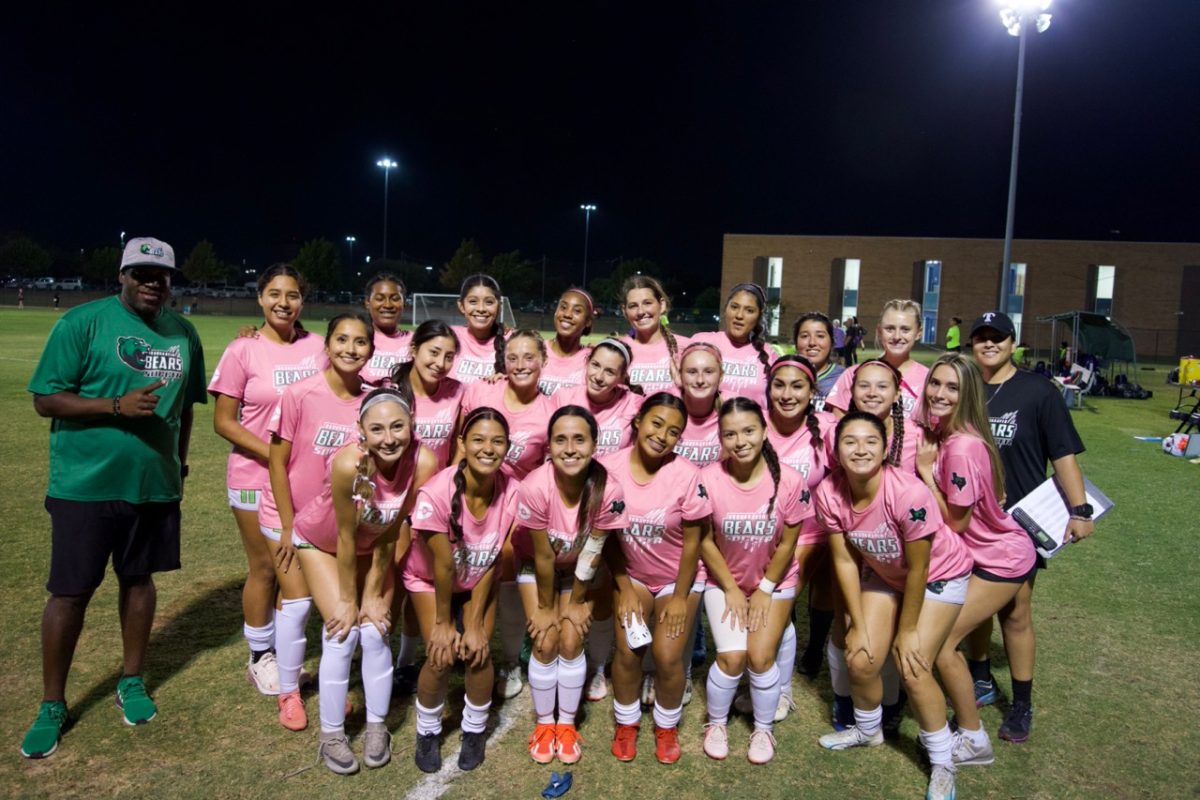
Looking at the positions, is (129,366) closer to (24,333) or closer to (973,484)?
(973,484)

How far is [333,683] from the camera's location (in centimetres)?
354

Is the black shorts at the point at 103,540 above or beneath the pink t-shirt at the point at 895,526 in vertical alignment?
beneath

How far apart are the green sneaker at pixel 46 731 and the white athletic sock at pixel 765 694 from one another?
309cm

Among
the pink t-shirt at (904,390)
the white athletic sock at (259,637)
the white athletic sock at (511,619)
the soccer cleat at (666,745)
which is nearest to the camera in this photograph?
the soccer cleat at (666,745)

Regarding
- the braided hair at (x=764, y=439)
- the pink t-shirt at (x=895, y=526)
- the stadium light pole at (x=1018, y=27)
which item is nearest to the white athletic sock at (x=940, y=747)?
the pink t-shirt at (x=895, y=526)

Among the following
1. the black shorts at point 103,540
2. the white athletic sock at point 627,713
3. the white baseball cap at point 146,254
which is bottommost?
the white athletic sock at point 627,713

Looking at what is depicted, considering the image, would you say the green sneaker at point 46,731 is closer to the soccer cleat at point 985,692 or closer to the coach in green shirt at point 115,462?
the coach in green shirt at point 115,462

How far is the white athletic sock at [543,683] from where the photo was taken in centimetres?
375

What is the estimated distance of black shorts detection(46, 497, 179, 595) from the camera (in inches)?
144

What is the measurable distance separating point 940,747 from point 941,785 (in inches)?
5.9

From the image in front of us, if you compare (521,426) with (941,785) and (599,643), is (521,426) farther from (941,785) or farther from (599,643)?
(941,785)

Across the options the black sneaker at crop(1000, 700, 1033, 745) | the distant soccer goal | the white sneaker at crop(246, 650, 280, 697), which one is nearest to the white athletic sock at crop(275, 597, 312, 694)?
the white sneaker at crop(246, 650, 280, 697)

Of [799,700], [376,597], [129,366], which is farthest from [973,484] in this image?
[129,366]

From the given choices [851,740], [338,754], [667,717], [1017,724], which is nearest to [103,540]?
[338,754]
